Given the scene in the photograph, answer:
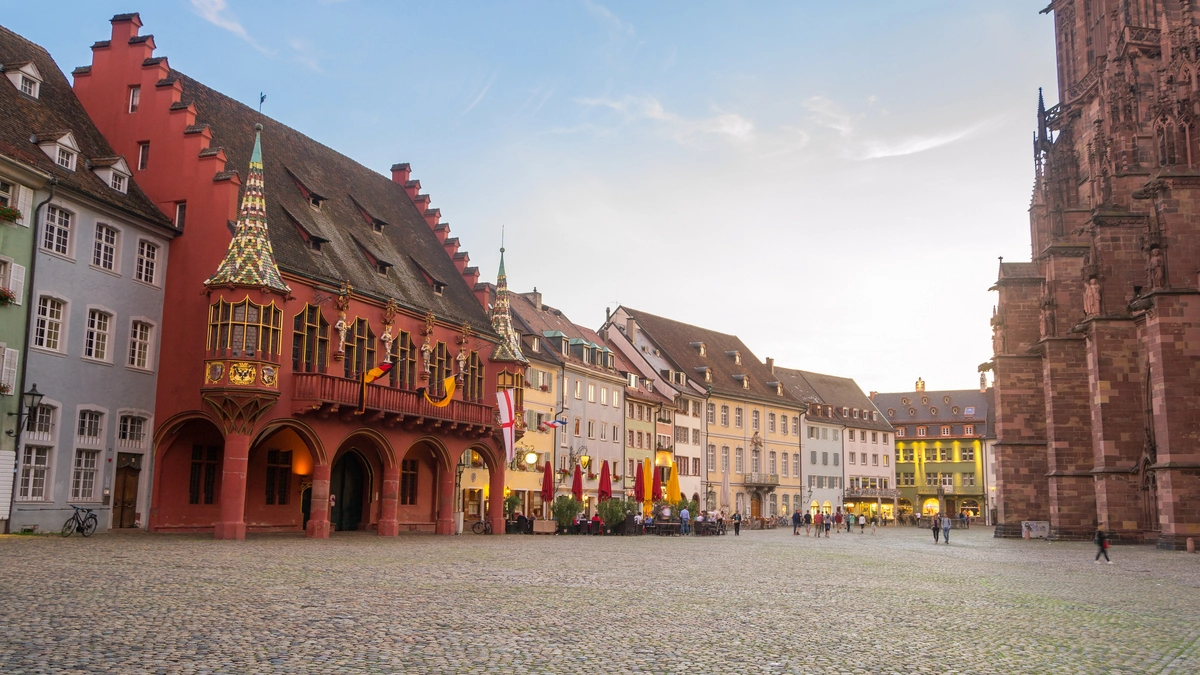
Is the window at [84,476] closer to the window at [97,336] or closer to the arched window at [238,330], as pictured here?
the window at [97,336]

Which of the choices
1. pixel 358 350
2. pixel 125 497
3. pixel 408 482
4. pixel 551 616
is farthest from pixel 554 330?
pixel 551 616

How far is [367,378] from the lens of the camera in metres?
34.7

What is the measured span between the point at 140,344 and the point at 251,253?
470 centimetres

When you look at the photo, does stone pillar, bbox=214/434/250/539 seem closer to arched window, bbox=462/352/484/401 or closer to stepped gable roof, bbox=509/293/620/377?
arched window, bbox=462/352/484/401

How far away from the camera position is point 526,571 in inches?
810

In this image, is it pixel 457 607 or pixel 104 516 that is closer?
pixel 457 607

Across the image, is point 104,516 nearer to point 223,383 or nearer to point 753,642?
point 223,383

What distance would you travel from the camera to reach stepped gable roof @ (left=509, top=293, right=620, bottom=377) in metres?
61.3

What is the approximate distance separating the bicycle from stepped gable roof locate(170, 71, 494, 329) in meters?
8.96

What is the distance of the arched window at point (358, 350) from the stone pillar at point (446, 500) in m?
6.86

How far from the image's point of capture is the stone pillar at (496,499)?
1720 inches

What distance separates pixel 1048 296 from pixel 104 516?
37.1m

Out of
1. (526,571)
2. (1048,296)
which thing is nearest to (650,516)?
(1048,296)

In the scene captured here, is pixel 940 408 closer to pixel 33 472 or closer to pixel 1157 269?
pixel 1157 269
